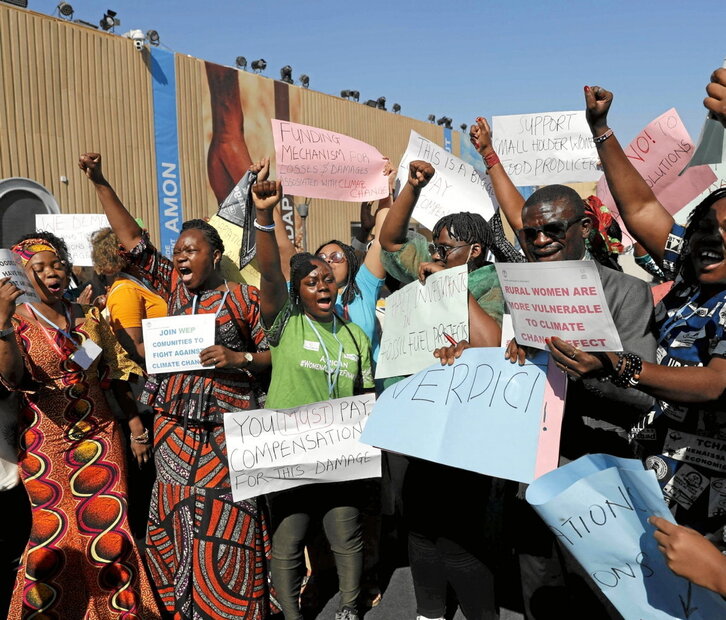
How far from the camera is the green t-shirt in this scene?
3.15 metres

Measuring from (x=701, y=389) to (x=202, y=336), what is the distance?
211 centimetres

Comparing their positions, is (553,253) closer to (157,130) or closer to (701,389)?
(701,389)

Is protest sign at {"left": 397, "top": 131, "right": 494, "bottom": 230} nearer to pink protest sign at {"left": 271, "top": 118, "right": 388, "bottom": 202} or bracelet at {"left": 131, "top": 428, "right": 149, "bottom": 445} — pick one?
pink protest sign at {"left": 271, "top": 118, "right": 388, "bottom": 202}

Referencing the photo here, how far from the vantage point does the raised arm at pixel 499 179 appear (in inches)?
130

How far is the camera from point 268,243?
2875 millimetres

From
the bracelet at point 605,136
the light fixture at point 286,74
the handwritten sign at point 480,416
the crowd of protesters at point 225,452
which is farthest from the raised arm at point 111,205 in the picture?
the light fixture at point 286,74

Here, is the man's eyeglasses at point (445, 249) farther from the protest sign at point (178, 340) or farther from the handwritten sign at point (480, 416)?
the protest sign at point (178, 340)

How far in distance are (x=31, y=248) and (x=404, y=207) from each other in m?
1.88

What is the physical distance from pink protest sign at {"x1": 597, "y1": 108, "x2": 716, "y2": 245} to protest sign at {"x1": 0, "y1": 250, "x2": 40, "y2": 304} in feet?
10.4

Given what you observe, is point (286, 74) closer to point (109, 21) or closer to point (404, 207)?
point (109, 21)

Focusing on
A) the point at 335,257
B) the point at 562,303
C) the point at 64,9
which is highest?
the point at 64,9

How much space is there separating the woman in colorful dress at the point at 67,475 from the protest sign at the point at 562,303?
2133 mm

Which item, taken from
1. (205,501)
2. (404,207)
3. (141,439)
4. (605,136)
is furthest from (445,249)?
(141,439)

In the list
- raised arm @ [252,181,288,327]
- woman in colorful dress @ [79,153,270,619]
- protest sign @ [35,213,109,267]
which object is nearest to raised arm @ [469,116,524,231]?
raised arm @ [252,181,288,327]
